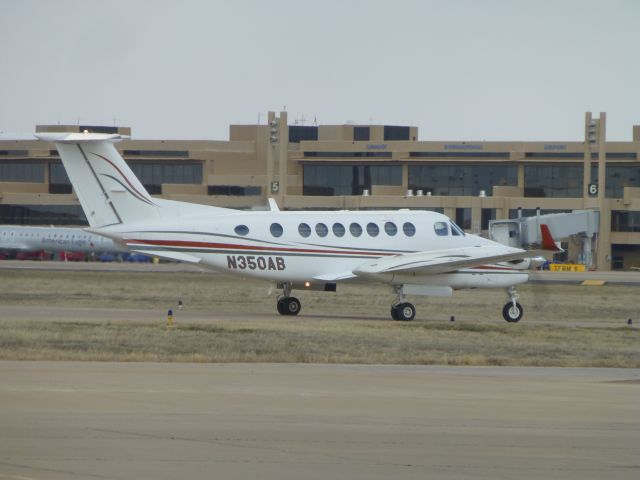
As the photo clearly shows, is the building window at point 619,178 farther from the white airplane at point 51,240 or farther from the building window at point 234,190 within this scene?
the white airplane at point 51,240

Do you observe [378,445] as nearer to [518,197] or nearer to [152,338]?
[152,338]

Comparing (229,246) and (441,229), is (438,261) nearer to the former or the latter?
(441,229)

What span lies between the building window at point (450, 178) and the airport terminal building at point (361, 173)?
87 mm

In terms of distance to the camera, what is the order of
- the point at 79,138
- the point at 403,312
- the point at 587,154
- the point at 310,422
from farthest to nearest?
the point at 587,154 → the point at 403,312 → the point at 79,138 → the point at 310,422

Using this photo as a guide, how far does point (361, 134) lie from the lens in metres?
114

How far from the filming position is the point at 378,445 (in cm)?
1468

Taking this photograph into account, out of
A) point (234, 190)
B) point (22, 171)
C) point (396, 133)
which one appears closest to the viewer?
point (234, 190)

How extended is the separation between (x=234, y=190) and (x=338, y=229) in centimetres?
7136

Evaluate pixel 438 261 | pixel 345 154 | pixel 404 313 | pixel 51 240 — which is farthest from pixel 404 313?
pixel 345 154

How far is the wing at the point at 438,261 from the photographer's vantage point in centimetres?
3269

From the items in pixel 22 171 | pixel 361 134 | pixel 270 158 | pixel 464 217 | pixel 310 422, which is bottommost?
pixel 310 422

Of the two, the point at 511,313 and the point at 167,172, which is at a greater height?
the point at 167,172

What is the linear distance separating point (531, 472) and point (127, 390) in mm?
7306

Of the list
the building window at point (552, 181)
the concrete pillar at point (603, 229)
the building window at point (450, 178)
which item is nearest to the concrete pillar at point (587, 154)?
the concrete pillar at point (603, 229)
